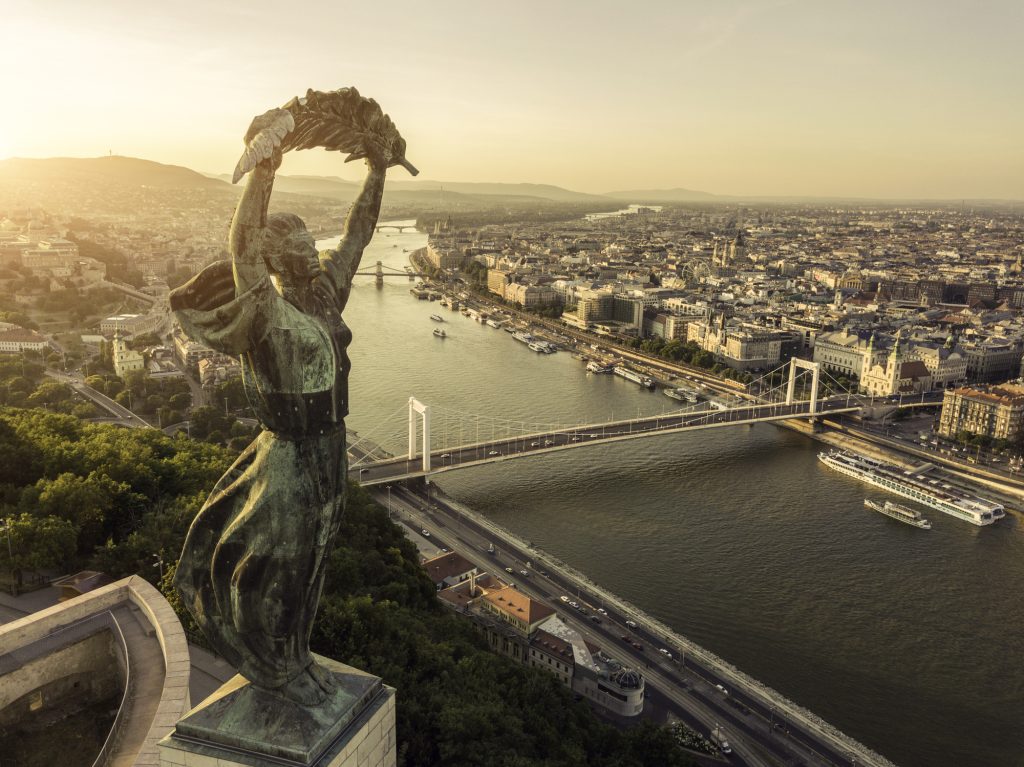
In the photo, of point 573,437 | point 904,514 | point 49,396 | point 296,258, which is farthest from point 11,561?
point 904,514

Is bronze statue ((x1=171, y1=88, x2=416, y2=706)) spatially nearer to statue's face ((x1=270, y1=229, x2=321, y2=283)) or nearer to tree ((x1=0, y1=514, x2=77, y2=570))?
statue's face ((x1=270, y1=229, x2=321, y2=283))

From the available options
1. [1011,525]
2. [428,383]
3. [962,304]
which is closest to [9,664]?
[1011,525]

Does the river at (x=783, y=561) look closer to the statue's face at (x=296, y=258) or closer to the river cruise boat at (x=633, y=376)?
the river cruise boat at (x=633, y=376)

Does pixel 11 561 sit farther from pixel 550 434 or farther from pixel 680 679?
pixel 550 434

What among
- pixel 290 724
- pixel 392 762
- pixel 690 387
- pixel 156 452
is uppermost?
pixel 290 724

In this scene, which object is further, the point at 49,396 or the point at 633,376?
the point at 633,376

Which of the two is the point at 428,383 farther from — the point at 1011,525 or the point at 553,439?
the point at 1011,525

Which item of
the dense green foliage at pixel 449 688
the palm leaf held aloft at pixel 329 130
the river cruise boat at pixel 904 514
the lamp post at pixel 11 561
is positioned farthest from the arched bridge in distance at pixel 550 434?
the palm leaf held aloft at pixel 329 130
